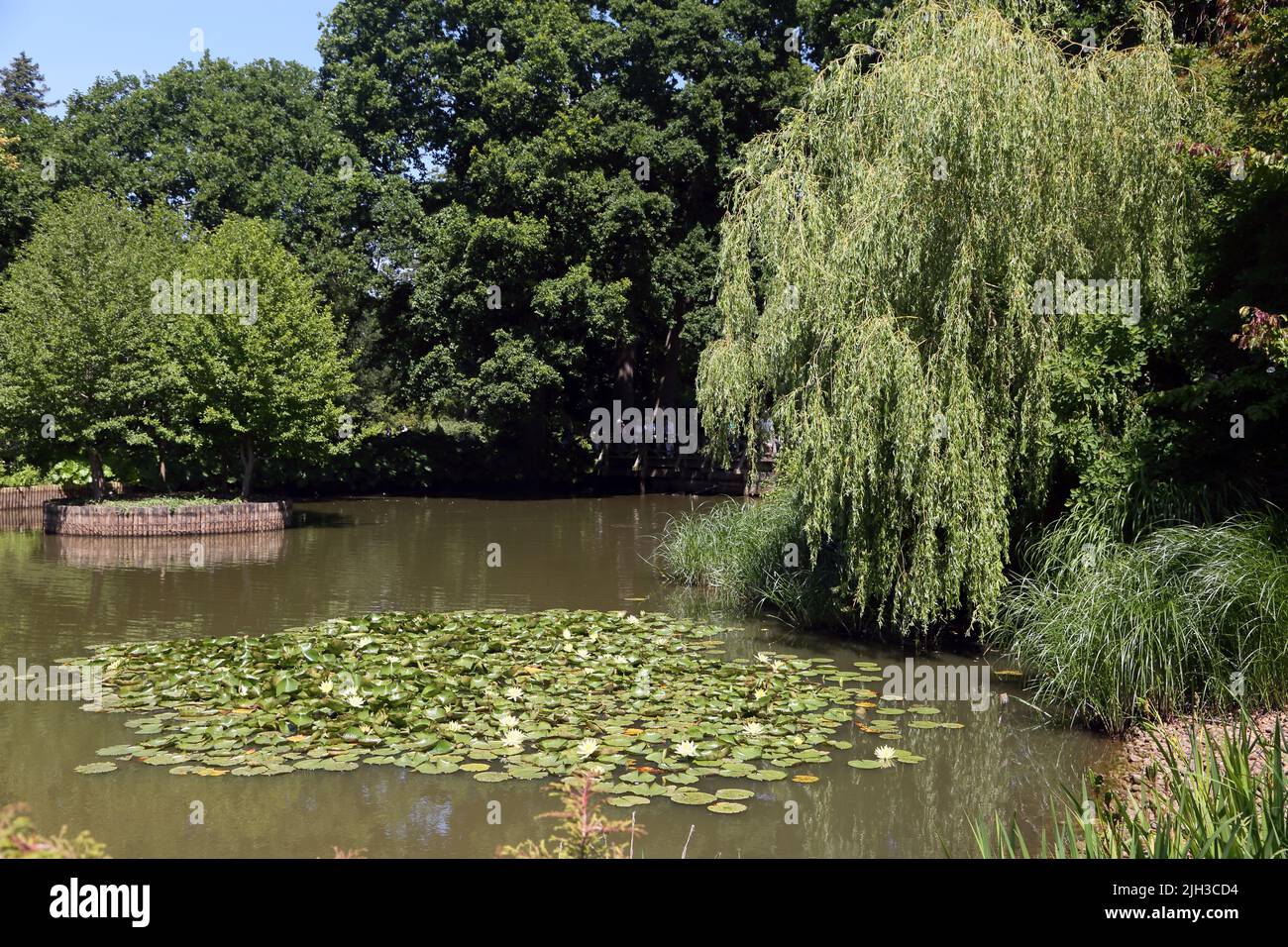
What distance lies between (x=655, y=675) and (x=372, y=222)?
86.8 feet

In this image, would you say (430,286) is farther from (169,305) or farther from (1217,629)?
(1217,629)

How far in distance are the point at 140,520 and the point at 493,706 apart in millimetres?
16609

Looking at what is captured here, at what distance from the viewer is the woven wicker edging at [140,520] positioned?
74.1ft

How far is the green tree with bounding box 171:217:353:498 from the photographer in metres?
23.5

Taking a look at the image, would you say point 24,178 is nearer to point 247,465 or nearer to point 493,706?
point 247,465

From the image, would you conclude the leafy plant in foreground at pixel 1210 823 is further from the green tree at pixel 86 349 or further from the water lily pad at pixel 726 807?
the green tree at pixel 86 349

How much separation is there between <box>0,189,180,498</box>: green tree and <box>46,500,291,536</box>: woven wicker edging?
164 centimetres

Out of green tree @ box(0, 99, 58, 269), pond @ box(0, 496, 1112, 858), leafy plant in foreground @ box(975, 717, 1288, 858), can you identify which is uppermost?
green tree @ box(0, 99, 58, 269)

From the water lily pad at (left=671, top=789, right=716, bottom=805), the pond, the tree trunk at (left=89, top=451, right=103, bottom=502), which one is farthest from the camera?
the tree trunk at (left=89, top=451, right=103, bottom=502)

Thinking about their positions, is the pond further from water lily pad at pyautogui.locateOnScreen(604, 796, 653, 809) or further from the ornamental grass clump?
the ornamental grass clump

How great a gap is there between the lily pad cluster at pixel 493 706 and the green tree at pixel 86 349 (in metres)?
13.6

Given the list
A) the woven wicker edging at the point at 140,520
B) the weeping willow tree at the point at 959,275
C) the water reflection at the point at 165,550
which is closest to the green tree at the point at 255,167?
the woven wicker edging at the point at 140,520

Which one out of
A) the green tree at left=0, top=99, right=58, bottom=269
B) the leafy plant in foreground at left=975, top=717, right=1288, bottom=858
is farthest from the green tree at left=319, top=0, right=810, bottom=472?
the leafy plant in foreground at left=975, top=717, right=1288, bottom=858
